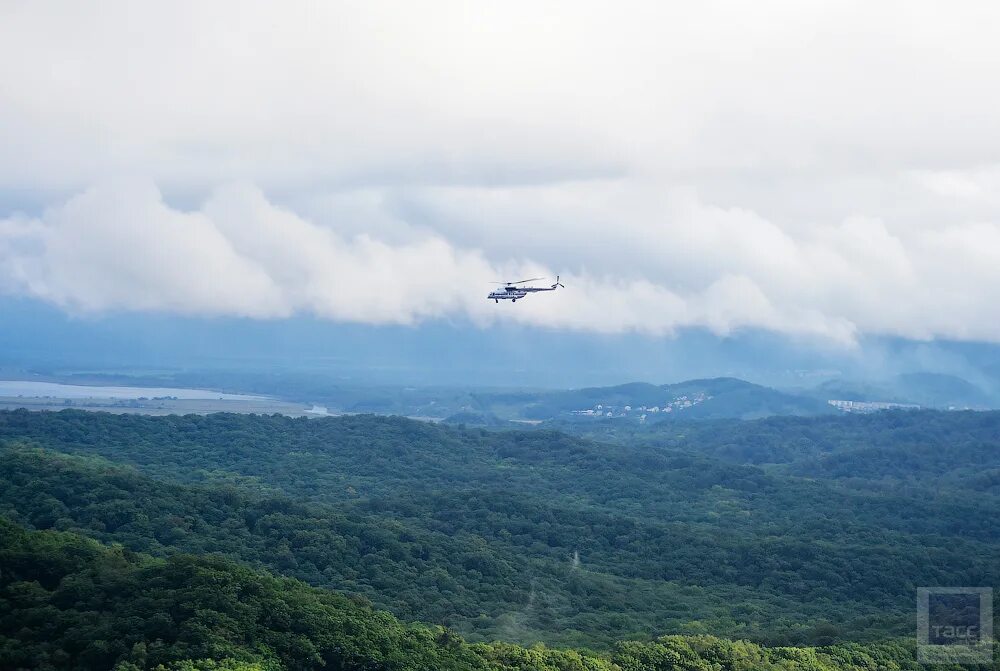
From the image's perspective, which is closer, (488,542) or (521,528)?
(488,542)

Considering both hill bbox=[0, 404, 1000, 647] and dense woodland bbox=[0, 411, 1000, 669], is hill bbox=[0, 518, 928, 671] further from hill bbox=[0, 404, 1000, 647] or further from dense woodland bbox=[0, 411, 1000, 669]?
Answer: hill bbox=[0, 404, 1000, 647]

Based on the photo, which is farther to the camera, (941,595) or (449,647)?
(941,595)

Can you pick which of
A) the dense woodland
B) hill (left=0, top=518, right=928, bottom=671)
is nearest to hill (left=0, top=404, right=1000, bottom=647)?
the dense woodland

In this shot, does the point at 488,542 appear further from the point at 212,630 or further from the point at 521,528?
the point at 212,630

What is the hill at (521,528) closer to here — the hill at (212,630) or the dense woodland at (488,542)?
the dense woodland at (488,542)

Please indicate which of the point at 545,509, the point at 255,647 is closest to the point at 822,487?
the point at 545,509

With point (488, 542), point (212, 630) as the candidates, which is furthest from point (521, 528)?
point (212, 630)

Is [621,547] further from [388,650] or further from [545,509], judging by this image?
[388,650]

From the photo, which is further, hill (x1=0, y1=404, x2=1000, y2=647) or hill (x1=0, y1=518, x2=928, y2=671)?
hill (x1=0, y1=404, x2=1000, y2=647)
